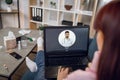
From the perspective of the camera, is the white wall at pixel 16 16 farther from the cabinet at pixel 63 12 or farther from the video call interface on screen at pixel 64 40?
the video call interface on screen at pixel 64 40

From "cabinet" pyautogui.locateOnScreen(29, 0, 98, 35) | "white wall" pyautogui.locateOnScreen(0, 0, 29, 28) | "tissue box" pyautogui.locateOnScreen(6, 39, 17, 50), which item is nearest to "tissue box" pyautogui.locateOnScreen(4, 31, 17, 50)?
"tissue box" pyautogui.locateOnScreen(6, 39, 17, 50)

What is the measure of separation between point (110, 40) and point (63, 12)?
237 cm

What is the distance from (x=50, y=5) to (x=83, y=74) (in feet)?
7.86

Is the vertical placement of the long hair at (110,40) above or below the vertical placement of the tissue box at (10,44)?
above

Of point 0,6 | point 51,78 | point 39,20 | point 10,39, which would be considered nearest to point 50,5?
point 39,20

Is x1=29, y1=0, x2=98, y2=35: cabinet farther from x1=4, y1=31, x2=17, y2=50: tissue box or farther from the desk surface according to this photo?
x1=4, y1=31, x2=17, y2=50: tissue box

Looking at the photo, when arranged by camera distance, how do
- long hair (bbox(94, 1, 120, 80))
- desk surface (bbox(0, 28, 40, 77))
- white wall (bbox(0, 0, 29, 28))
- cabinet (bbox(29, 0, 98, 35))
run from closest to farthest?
long hair (bbox(94, 1, 120, 80))
desk surface (bbox(0, 28, 40, 77))
cabinet (bbox(29, 0, 98, 35))
white wall (bbox(0, 0, 29, 28))

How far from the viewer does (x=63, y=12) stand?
279 cm

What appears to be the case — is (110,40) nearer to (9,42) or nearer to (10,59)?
(10,59)

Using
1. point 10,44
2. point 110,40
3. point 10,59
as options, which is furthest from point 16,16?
point 110,40

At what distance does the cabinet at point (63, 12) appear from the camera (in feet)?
8.44

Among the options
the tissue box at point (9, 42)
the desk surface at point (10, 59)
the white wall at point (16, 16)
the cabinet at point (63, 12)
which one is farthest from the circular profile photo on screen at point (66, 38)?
the white wall at point (16, 16)

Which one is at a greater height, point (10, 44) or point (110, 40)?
point (110, 40)

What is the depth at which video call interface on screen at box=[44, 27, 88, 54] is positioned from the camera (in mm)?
1298
